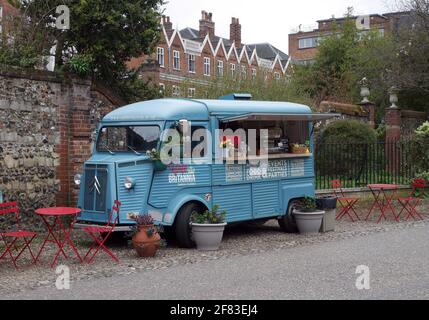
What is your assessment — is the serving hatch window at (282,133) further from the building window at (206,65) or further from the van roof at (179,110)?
the building window at (206,65)

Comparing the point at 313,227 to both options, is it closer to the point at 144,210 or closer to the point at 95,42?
the point at 144,210

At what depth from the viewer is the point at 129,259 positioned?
33.6 ft

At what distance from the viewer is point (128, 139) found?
1155 centimetres

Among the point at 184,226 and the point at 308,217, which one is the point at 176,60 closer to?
the point at 308,217

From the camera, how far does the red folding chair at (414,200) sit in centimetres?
1569

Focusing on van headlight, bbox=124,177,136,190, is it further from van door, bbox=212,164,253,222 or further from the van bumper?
van door, bbox=212,164,253,222

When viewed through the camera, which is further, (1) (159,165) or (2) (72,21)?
(2) (72,21)

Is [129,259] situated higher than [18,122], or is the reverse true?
[18,122]

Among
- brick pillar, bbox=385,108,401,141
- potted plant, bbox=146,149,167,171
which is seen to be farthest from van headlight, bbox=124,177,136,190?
brick pillar, bbox=385,108,401,141

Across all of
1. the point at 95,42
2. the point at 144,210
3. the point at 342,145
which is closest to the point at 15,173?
the point at 144,210

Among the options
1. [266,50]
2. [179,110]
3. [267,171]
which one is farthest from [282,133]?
[266,50]

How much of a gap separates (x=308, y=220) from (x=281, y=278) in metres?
4.52

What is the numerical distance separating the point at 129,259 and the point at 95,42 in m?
6.92

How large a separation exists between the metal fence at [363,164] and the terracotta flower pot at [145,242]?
841 centimetres
